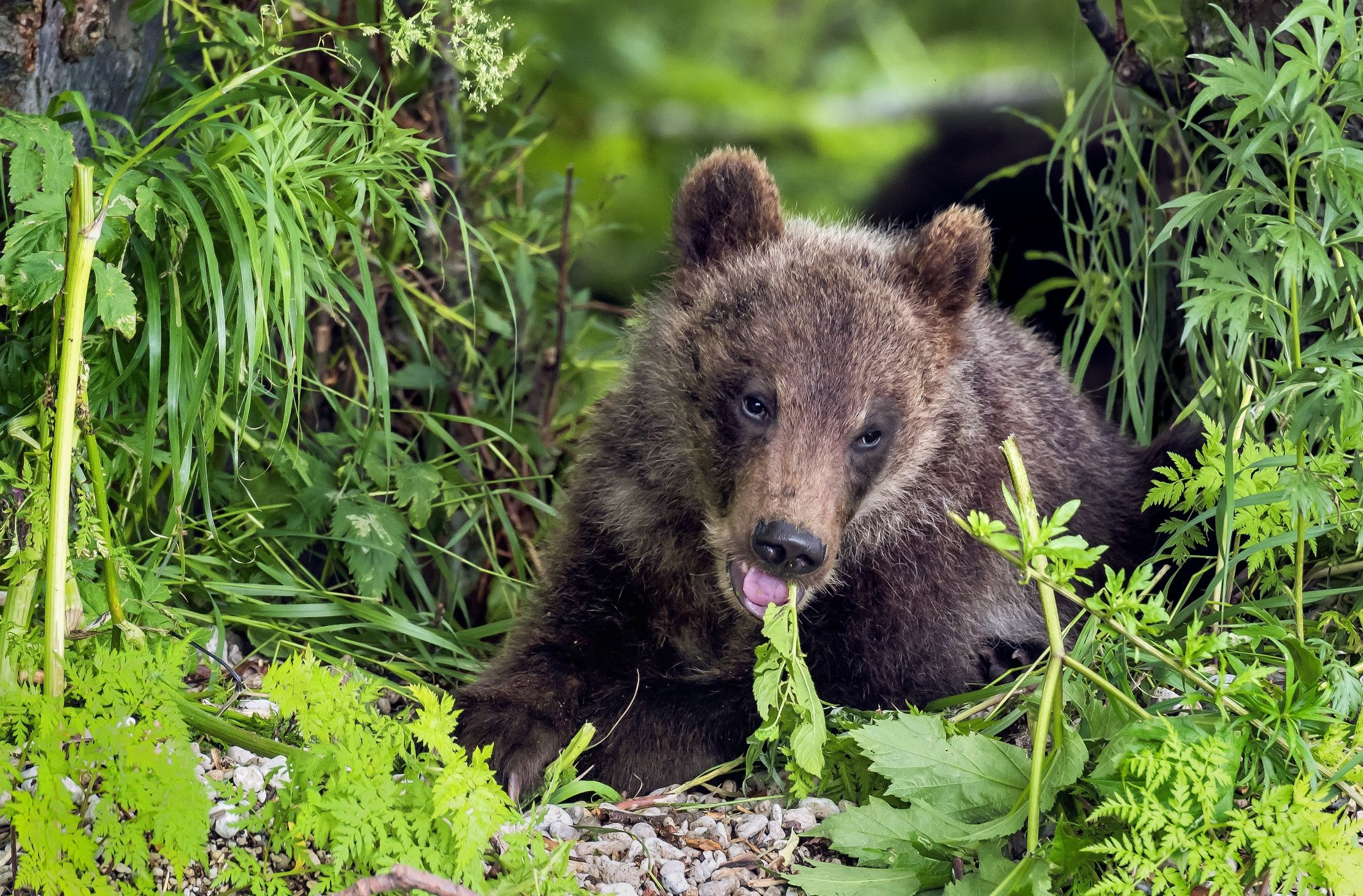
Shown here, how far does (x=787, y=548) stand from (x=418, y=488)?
4.81 feet

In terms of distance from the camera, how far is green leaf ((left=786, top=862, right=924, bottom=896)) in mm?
2621

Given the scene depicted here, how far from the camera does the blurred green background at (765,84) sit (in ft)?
17.9

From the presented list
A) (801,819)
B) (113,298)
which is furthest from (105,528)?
(801,819)

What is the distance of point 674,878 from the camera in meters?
2.76

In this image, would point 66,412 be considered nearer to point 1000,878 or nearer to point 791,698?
point 791,698

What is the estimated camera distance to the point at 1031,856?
2.45m

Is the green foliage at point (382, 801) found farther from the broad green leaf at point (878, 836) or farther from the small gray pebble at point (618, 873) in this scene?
the broad green leaf at point (878, 836)

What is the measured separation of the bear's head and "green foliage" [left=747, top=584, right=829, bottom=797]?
0.17 m

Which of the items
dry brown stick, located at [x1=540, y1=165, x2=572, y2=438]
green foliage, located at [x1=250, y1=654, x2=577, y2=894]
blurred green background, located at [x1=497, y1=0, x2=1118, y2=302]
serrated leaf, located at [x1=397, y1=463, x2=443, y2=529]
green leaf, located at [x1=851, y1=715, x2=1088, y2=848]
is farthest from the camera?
blurred green background, located at [x1=497, y1=0, x2=1118, y2=302]

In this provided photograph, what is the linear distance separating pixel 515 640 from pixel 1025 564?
75.5 inches

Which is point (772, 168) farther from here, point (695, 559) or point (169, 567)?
point (169, 567)

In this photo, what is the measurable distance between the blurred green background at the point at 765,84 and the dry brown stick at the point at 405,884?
2985 millimetres

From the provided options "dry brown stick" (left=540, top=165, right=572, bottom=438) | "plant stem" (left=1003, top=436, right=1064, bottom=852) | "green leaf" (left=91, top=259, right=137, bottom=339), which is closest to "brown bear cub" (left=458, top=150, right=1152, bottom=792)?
"plant stem" (left=1003, top=436, right=1064, bottom=852)

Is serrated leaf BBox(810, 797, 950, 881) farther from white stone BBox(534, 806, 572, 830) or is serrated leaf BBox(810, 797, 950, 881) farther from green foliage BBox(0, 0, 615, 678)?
green foliage BBox(0, 0, 615, 678)
